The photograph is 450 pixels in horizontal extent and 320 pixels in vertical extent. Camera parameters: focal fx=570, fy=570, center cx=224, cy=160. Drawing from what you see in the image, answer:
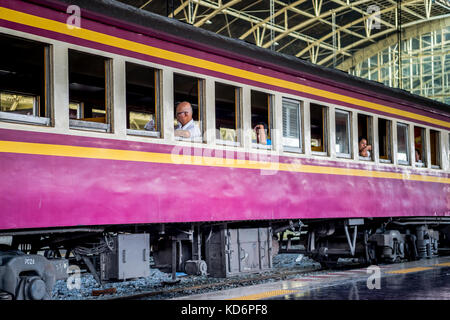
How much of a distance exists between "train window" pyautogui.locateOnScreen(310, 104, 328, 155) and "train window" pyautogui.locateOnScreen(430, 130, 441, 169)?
3.86 meters

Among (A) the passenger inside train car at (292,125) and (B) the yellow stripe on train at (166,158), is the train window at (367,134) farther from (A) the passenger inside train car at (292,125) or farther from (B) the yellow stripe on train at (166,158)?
(A) the passenger inside train car at (292,125)

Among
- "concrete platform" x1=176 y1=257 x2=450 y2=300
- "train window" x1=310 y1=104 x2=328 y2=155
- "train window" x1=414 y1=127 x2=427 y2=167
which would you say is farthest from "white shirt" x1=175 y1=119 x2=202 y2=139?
"train window" x1=414 y1=127 x2=427 y2=167

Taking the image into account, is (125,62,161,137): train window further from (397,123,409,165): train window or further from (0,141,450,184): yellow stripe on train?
(397,123,409,165): train window

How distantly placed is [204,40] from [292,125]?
2.16 meters

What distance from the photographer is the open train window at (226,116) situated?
7.78 m

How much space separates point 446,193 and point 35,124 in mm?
9752

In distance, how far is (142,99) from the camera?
8.22 metres

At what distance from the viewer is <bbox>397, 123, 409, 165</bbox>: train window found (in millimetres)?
11102

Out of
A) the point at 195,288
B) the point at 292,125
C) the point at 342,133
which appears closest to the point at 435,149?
the point at 342,133

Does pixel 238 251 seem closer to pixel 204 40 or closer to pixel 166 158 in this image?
pixel 166 158
